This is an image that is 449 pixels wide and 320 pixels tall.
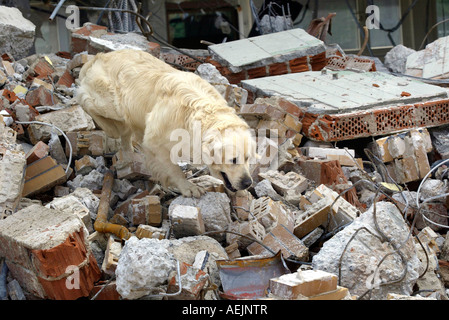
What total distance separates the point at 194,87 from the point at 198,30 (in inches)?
345

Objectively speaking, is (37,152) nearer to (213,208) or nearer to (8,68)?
(213,208)

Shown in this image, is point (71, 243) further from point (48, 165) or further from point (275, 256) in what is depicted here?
point (48, 165)

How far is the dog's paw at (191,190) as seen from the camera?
5152mm

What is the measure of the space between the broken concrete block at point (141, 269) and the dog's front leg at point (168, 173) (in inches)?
60.4

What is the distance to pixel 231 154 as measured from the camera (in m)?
4.68

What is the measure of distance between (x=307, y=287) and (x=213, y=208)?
175cm

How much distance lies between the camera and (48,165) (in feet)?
18.1

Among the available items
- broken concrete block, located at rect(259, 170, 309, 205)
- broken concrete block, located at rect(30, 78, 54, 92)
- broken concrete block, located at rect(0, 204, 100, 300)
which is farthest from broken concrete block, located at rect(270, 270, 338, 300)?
broken concrete block, located at rect(30, 78, 54, 92)

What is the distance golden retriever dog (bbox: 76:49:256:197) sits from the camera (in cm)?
476

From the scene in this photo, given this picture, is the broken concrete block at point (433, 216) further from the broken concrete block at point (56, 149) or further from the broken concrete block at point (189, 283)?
the broken concrete block at point (56, 149)

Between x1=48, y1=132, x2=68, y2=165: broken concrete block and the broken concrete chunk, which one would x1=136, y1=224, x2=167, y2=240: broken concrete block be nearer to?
x1=48, y1=132, x2=68, y2=165: broken concrete block

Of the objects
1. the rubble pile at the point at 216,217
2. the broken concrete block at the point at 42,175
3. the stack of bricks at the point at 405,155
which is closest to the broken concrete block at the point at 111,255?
the rubble pile at the point at 216,217

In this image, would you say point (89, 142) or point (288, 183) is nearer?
point (288, 183)

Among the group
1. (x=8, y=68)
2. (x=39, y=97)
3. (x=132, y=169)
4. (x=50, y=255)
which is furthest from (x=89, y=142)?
(x=50, y=255)
